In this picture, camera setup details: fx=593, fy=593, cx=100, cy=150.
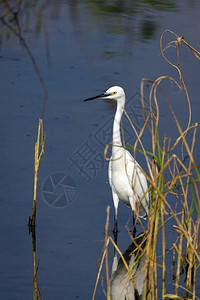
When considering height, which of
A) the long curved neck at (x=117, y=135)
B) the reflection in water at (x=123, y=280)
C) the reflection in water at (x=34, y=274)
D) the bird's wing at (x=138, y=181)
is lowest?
the reflection in water at (x=123, y=280)

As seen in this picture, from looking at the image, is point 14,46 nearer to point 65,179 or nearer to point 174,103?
point 174,103

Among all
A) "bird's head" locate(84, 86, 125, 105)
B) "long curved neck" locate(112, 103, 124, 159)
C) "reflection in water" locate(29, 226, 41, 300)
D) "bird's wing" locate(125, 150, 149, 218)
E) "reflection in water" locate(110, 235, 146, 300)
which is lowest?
"reflection in water" locate(110, 235, 146, 300)

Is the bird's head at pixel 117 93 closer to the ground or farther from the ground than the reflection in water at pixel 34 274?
farther from the ground

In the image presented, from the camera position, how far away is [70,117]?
20.7 ft

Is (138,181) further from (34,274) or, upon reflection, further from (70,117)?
(70,117)

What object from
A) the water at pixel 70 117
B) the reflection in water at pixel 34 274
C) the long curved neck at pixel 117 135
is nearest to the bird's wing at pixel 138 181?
the long curved neck at pixel 117 135

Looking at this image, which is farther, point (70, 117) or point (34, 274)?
point (70, 117)

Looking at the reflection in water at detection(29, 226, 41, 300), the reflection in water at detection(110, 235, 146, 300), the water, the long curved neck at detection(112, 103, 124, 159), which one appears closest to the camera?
the reflection in water at detection(29, 226, 41, 300)

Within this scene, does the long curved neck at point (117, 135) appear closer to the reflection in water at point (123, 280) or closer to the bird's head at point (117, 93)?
the bird's head at point (117, 93)

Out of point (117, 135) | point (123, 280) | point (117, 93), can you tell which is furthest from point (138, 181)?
point (123, 280)

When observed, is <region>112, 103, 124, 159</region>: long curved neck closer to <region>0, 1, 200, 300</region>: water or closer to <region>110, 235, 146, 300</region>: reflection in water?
<region>0, 1, 200, 300</region>: water

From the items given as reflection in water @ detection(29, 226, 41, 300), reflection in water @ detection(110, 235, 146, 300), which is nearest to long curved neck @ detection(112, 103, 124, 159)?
reflection in water @ detection(110, 235, 146, 300)

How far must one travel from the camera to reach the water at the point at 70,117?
4082 mm

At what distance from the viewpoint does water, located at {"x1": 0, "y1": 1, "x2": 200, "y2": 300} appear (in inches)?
161
